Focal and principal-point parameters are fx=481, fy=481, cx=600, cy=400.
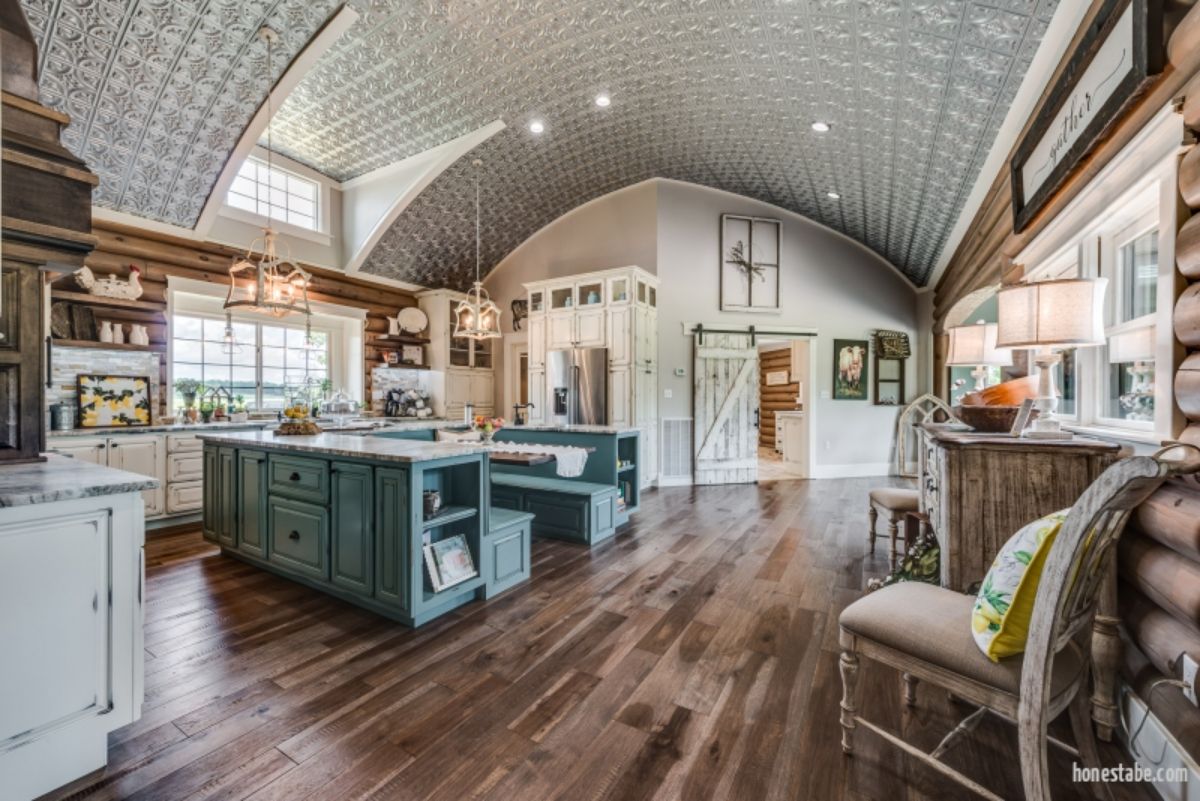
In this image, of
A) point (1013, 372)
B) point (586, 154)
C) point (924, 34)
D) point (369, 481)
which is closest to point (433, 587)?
point (369, 481)

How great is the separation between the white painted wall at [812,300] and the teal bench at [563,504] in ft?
9.32

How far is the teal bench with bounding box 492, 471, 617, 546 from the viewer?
3.85 meters

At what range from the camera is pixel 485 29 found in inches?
154

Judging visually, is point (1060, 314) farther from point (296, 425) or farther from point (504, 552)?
point (296, 425)

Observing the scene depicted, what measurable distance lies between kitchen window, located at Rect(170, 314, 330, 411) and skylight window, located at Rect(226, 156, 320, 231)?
131cm

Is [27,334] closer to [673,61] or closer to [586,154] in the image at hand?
[673,61]

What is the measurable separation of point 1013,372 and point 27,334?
9074mm

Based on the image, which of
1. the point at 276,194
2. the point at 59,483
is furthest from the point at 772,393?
the point at 59,483

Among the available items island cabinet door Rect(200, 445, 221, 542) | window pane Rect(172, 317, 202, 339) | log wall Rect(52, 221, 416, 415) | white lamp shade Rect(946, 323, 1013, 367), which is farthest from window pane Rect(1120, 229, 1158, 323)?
window pane Rect(172, 317, 202, 339)

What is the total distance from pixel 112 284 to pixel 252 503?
121 inches

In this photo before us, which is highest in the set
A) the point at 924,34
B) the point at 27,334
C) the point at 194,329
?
the point at 924,34

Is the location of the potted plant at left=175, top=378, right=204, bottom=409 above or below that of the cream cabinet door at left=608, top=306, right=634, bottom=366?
below

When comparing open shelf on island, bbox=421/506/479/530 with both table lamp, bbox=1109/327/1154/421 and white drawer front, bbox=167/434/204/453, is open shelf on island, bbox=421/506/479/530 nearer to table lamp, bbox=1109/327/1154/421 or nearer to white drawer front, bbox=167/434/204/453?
table lamp, bbox=1109/327/1154/421

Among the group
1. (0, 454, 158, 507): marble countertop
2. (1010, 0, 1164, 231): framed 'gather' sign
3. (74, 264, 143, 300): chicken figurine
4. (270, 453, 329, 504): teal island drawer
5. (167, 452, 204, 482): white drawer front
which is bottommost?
(167, 452, 204, 482): white drawer front
